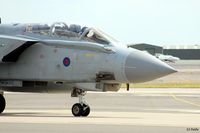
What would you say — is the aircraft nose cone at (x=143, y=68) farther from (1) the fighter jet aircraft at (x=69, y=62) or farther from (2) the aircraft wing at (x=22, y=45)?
(2) the aircraft wing at (x=22, y=45)

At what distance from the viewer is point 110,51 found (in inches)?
617

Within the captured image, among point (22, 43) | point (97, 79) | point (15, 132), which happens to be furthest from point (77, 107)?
point (15, 132)

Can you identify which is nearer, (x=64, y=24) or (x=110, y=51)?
(x=110, y=51)

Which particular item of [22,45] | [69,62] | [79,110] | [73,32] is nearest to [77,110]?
[79,110]

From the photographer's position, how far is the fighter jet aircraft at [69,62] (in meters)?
15.4

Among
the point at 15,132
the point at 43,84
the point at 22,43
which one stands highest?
the point at 22,43

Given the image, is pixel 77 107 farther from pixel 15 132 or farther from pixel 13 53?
pixel 15 132

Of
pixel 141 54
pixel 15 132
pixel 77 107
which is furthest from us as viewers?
pixel 77 107

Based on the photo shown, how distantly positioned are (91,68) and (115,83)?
768 millimetres

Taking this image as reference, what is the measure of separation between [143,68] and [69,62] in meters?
2.21

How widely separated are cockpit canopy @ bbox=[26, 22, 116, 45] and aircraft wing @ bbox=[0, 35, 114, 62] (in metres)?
0.21

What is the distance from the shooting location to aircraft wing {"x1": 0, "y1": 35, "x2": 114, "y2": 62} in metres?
16.1

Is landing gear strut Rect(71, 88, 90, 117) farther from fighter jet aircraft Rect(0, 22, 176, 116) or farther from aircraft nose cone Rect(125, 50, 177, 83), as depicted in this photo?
aircraft nose cone Rect(125, 50, 177, 83)

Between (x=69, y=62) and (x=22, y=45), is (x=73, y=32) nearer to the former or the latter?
(x=69, y=62)
